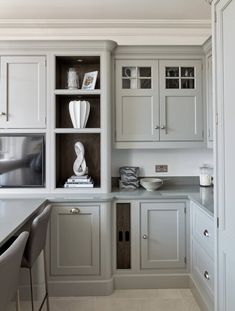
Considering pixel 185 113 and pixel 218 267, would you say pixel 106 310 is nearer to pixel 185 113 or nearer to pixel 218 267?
pixel 218 267

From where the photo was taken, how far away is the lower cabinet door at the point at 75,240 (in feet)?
8.27

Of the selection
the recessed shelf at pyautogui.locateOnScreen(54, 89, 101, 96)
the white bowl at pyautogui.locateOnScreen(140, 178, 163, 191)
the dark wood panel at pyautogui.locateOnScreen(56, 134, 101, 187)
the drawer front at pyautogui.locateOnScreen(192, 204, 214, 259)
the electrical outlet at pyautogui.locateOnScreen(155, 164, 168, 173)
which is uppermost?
the recessed shelf at pyautogui.locateOnScreen(54, 89, 101, 96)

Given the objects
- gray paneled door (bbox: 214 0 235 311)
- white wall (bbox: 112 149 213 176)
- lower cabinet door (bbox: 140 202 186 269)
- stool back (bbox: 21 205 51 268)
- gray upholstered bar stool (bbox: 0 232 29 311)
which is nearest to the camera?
gray upholstered bar stool (bbox: 0 232 29 311)

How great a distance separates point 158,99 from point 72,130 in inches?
35.9

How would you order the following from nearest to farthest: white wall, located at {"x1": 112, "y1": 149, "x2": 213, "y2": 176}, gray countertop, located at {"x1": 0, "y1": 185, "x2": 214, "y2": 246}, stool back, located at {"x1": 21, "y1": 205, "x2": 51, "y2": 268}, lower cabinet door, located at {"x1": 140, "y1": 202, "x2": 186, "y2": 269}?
stool back, located at {"x1": 21, "y1": 205, "x2": 51, "y2": 268}, gray countertop, located at {"x1": 0, "y1": 185, "x2": 214, "y2": 246}, lower cabinet door, located at {"x1": 140, "y1": 202, "x2": 186, "y2": 269}, white wall, located at {"x1": 112, "y1": 149, "x2": 213, "y2": 176}

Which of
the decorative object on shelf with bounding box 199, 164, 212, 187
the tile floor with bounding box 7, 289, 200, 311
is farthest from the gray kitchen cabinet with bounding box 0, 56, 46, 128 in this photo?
the decorative object on shelf with bounding box 199, 164, 212, 187

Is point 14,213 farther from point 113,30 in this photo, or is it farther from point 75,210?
point 113,30

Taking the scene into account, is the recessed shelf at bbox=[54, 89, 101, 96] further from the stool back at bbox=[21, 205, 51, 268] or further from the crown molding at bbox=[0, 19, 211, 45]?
the stool back at bbox=[21, 205, 51, 268]

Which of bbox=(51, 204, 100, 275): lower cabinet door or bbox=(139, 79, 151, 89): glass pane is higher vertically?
bbox=(139, 79, 151, 89): glass pane

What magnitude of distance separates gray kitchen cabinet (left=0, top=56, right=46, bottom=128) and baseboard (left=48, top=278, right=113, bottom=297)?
1486 millimetres

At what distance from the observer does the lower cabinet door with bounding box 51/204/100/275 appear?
8.27ft

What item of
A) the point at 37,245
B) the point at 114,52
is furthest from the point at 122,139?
the point at 37,245

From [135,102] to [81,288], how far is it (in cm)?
184

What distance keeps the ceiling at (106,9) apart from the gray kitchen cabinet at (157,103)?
1.72ft
